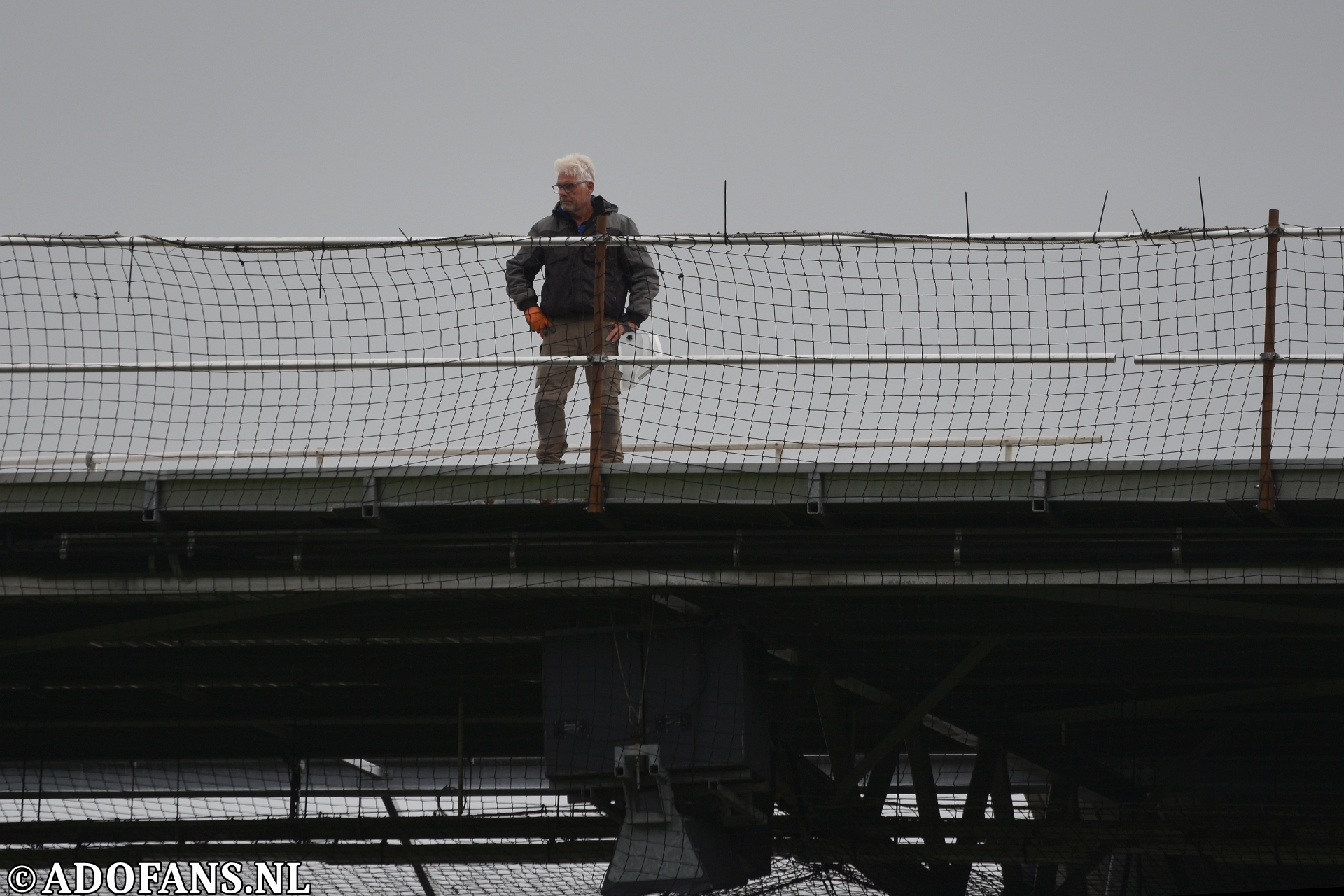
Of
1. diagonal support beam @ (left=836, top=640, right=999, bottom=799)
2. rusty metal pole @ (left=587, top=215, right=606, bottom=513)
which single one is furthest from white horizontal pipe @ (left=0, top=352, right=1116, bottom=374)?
diagonal support beam @ (left=836, top=640, right=999, bottom=799)

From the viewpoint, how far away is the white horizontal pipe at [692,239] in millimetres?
8273

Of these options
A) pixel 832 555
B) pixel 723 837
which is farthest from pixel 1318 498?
pixel 723 837

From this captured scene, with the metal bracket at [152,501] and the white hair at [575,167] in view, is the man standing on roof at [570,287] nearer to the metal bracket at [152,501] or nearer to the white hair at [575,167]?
the white hair at [575,167]

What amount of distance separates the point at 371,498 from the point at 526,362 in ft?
3.60

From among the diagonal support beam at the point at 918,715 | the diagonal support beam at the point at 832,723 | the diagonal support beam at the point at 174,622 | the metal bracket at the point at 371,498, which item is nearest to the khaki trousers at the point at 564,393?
the metal bracket at the point at 371,498

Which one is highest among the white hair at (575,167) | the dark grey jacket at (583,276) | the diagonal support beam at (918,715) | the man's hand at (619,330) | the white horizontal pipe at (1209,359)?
the white hair at (575,167)

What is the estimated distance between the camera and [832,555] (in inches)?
352

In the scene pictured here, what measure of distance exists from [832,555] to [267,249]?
343cm

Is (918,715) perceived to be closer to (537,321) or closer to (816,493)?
(816,493)

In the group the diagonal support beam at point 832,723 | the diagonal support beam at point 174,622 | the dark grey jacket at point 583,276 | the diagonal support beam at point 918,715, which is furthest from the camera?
the diagonal support beam at point 832,723

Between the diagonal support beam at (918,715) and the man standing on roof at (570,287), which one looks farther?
the diagonal support beam at (918,715)

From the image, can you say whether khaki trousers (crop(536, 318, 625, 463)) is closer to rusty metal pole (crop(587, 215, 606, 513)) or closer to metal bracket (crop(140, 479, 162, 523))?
rusty metal pole (crop(587, 215, 606, 513))

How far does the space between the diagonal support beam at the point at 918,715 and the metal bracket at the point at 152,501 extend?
4.56 m

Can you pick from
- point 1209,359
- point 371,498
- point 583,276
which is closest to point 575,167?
point 583,276
